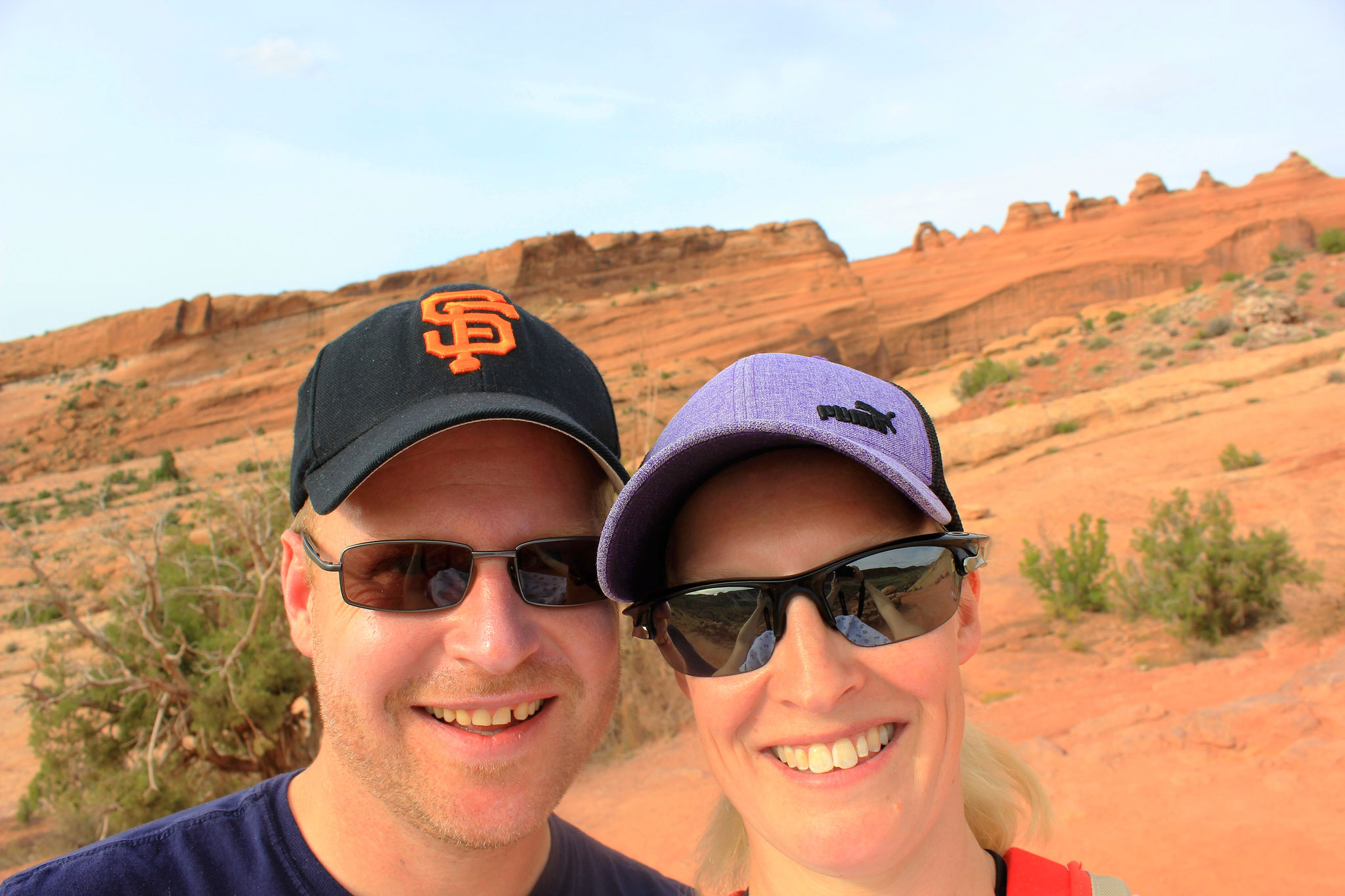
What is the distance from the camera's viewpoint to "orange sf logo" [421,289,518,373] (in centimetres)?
171

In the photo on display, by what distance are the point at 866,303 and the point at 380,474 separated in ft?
129

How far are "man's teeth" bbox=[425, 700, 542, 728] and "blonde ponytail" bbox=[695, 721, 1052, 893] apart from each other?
19.1 inches

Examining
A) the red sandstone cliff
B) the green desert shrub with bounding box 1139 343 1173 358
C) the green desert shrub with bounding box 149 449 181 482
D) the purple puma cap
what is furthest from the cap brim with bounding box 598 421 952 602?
the green desert shrub with bounding box 149 449 181 482

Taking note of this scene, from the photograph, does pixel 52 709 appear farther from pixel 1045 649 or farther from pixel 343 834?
pixel 1045 649

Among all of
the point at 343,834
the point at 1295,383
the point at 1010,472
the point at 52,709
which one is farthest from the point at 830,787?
the point at 1295,383

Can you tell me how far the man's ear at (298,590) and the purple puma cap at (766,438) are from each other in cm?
81

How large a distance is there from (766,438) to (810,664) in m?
0.38

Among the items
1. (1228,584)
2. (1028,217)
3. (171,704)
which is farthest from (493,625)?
(1028,217)

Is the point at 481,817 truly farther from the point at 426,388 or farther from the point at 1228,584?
the point at 1228,584

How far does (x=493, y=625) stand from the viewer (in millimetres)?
1561

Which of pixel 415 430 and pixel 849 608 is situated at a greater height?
pixel 415 430

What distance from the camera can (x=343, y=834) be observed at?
1665mm

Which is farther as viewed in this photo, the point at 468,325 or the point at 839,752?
the point at 468,325

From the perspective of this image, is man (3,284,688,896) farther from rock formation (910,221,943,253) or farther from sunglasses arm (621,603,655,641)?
rock formation (910,221,943,253)
